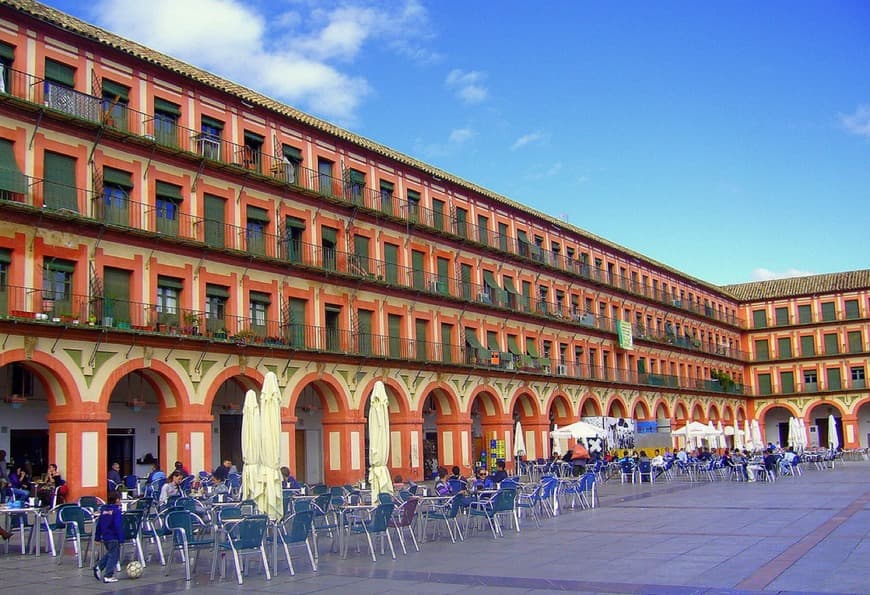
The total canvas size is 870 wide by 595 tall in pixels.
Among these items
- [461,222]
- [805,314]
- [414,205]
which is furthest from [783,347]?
[414,205]

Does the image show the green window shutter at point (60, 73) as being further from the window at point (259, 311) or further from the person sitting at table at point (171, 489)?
the person sitting at table at point (171, 489)

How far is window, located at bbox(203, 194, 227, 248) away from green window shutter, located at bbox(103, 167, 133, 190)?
2.84 meters

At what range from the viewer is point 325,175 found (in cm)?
3422

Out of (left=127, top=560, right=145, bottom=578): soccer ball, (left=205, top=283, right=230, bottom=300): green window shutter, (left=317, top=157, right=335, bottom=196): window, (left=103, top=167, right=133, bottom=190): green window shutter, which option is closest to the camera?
(left=127, top=560, right=145, bottom=578): soccer ball

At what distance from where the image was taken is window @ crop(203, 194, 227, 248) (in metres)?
29.4

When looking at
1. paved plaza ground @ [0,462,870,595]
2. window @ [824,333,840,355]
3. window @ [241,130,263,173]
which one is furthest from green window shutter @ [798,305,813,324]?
paved plaza ground @ [0,462,870,595]

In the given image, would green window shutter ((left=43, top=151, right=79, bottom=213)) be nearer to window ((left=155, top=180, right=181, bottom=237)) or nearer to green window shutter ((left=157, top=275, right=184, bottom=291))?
window ((left=155, top=180, right=181, bottom=237))

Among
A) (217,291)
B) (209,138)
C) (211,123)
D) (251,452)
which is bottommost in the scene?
(251,452)

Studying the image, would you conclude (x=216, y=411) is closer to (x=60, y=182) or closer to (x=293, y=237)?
(x=293, y=237)

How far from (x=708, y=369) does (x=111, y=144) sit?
5323 centimetres

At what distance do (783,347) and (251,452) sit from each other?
6763cm

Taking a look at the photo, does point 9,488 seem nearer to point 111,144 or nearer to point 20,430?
point 20,430

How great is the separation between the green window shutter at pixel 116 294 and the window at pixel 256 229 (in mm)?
5156

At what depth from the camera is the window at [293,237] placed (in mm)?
32375
